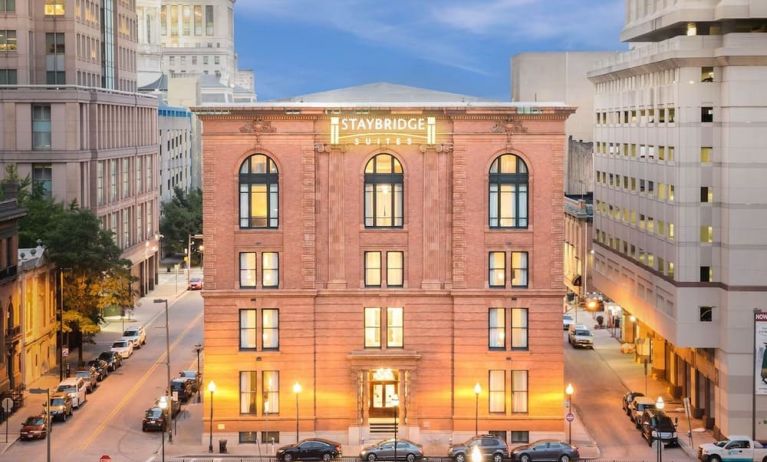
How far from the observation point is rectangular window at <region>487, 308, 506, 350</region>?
79.7 metres

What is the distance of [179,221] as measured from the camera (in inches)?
7259

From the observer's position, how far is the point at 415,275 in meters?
80.1

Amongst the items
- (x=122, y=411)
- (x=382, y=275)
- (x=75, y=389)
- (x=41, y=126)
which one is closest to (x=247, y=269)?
(x=382, y=275)

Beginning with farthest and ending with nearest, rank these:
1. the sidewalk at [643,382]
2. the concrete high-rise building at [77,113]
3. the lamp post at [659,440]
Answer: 1. the concrete high-rise building at [77,113]
2. the sidewalk at [643,382]
3. the lamp post at [659,440]

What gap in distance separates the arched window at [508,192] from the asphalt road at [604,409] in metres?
13.9

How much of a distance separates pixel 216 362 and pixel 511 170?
65.7 feet

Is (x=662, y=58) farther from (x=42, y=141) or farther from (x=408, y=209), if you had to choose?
(x=42, y=141)

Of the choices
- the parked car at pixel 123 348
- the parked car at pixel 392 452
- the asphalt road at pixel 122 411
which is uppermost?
the parked car at pixel 123 348

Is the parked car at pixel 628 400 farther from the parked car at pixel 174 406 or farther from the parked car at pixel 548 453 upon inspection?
the parked car at pixel 174 406

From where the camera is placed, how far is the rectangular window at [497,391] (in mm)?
79438

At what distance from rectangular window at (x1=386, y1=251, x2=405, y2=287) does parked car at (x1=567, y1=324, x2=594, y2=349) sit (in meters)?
39.8

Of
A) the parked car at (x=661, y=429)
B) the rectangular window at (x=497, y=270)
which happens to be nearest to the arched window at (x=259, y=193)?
the rectangular window at (x=497, y=270)

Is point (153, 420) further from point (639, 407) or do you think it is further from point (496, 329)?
point (639, 407)

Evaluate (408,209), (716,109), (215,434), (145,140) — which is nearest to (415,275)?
(408,209)
